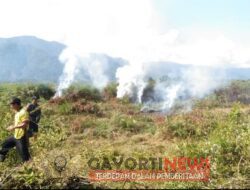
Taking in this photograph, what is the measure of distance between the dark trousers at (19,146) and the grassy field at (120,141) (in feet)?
0.88

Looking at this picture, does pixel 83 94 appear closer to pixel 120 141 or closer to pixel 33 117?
pixel 120 141

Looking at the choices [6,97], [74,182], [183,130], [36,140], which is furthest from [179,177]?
[6,97]

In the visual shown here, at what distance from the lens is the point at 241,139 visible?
8.18 m

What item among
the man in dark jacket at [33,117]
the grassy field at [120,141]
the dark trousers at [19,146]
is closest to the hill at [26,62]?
the grassy field at [120,141]

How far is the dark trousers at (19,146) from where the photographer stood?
323 inches

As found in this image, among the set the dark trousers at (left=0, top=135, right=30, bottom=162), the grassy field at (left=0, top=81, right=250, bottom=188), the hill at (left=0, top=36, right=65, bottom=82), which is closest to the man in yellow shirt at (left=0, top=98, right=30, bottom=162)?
the dark trousers at (left=0, top=135, right=30, bottom=162)

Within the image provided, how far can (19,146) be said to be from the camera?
8.21m

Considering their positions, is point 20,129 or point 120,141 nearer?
point 20,129

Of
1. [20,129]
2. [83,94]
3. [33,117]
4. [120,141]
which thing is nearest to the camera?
[20,129]

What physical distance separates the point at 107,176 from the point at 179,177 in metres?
1.19

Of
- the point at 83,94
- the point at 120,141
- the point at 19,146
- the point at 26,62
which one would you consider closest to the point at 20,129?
the point at 19,146

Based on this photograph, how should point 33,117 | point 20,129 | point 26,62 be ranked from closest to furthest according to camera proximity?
1. point 20,129
2. point 33,117
3. point 26,62

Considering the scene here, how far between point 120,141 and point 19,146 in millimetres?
5303

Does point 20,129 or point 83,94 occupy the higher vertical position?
point 20,129
